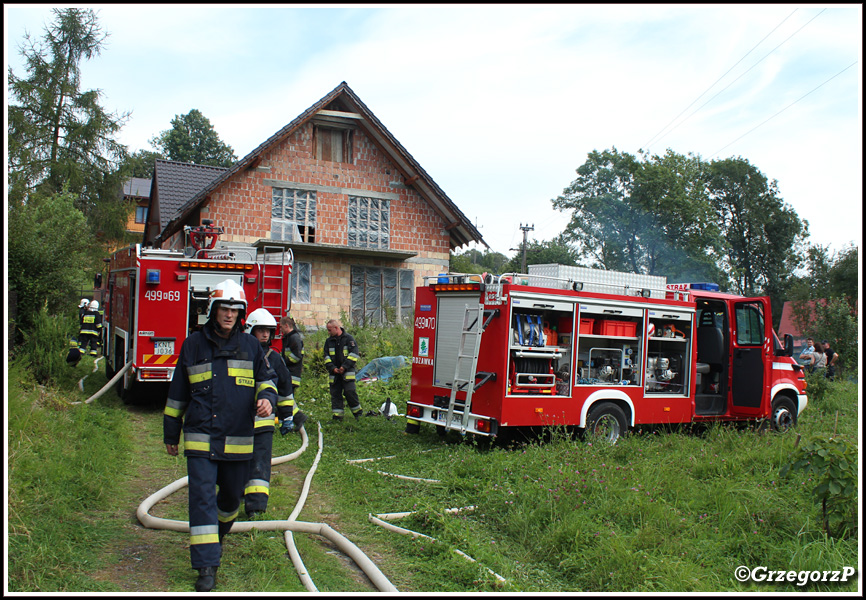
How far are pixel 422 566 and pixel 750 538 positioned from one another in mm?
2585

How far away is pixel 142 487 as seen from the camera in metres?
6.57

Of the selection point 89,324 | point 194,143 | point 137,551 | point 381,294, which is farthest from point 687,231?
point 194,143

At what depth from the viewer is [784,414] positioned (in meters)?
10.7

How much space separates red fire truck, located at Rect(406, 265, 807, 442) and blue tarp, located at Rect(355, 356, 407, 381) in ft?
18.4

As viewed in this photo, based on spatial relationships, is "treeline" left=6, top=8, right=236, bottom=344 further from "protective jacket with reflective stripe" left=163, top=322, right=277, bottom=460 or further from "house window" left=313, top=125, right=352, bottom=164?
"protective jacket with reflective stripe" left=163, top=322, right=277, bottom=460

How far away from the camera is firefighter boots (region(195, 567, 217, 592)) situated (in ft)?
13.6

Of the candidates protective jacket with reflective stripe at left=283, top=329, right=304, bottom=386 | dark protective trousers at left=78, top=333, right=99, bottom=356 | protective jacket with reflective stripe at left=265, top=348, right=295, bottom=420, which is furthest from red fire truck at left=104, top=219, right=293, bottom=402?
dark protective trousers at left=78, top=333, right=99, bottom=356

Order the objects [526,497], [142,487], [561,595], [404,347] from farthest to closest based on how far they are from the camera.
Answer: [404,347] < [142,487] < [526,497] < [561,595]

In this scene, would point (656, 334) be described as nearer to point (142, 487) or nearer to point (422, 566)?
point (422, 566)

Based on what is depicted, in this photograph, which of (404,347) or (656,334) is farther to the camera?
(404,347)

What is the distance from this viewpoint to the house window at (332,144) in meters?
20.5

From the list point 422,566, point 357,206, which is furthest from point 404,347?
point 422,566

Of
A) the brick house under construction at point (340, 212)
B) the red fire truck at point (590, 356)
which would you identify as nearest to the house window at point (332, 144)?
the brick house under construction at point (340, 212)

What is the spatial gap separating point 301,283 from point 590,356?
12.5 m
